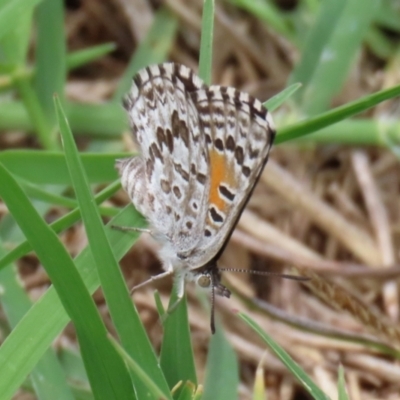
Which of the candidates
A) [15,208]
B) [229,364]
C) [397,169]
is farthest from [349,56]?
[15,208]

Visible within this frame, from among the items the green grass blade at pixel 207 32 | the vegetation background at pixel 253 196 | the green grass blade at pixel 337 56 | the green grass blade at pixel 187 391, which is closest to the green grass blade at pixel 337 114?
the vegetation background at pixel 253 196

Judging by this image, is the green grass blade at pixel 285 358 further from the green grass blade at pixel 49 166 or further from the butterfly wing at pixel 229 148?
the green grass blade at pixel 49 166

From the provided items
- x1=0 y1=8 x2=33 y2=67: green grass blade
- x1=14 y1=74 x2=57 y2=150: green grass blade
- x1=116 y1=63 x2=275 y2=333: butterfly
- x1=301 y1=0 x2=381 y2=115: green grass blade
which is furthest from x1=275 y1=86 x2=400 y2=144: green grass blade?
x1=0 y1=8 x2=33 y2=67: green grass blade

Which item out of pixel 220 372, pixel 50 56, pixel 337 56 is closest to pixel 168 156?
pixel 220 372

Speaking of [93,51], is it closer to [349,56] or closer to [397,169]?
[349,56]

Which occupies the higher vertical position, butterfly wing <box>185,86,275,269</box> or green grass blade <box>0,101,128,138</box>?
green grass blade <box>0,101,128,138</box>

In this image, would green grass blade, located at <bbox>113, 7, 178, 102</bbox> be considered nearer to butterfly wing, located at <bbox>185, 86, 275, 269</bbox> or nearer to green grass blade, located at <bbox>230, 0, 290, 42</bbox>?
green grass blade, located at <bbox>230, 0, 290, 42</bbox>
